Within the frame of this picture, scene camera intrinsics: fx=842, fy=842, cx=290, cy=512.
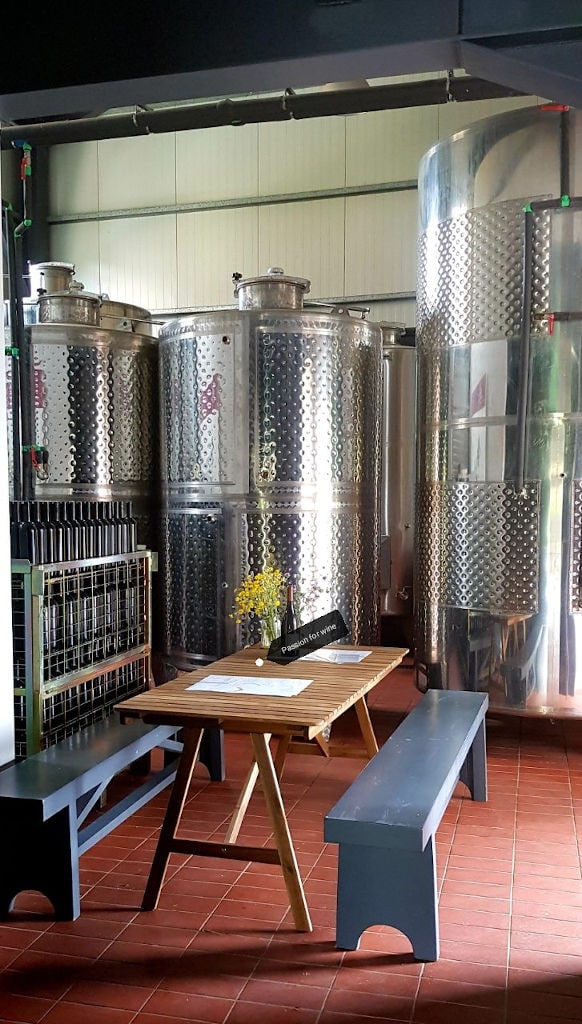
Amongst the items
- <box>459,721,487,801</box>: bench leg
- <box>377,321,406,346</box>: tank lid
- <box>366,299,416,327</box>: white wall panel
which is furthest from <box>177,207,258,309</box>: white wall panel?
<box>459,721,487,801</box>: bench leg

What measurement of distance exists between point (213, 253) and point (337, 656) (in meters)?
6.57

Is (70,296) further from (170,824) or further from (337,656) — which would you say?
(170,824)

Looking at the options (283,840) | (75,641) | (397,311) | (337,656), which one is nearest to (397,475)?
(397,311)

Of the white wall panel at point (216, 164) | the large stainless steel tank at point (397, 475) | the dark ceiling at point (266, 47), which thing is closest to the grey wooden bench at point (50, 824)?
the dark ceiling at point (266, 47)

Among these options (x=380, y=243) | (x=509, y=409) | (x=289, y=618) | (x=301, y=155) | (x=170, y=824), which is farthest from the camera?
(x=301, y=155)

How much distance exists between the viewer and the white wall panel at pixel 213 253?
918 centimetres

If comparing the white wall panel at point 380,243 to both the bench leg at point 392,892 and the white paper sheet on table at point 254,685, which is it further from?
the bench leg at point 392,892

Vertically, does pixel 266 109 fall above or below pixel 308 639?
above

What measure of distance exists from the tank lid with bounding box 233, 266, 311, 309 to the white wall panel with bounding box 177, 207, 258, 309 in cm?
348

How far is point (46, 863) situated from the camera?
9.97ft

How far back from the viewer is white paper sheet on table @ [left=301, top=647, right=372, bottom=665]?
3758mm

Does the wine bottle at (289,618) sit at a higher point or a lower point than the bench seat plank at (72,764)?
higher

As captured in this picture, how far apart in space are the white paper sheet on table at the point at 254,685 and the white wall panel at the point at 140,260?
6.91 metres

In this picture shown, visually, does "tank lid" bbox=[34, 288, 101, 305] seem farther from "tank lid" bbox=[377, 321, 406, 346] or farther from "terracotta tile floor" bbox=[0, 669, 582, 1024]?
"terracotta tile floor" bbox=[0, 669, 582, 1024]
